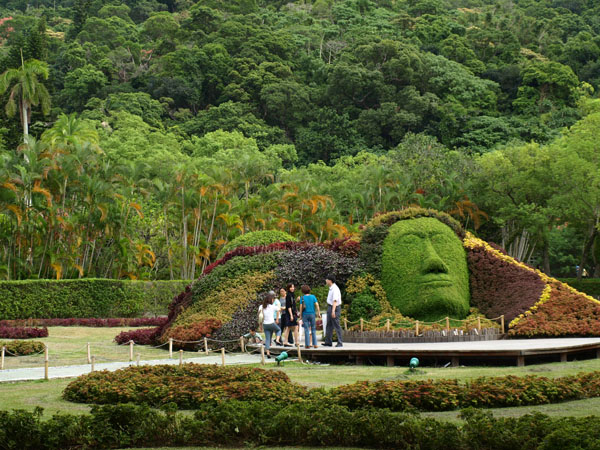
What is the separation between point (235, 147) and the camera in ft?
192

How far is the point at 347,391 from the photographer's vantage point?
942 centimetres

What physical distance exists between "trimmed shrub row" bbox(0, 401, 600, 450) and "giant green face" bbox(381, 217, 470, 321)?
10.5 meters

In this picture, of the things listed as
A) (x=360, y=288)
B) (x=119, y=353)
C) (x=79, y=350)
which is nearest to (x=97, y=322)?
(x=79, y=350)

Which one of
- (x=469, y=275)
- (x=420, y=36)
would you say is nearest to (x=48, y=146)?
(x=469, y=275)

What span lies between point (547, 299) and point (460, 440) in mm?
→ 11959

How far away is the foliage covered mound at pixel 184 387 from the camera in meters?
9.83

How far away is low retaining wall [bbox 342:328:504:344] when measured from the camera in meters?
16.9

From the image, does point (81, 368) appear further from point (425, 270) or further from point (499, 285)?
point (499, 285)

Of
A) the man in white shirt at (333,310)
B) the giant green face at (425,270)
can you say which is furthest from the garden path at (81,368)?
the giant green face at (425,270)

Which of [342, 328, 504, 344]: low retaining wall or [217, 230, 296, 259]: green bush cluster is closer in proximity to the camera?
[342, 328, 504, 344]: low retaining wall

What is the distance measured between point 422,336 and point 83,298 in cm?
1549

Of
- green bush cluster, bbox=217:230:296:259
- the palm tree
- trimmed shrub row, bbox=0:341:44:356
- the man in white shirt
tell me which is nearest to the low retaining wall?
the man in white shirt

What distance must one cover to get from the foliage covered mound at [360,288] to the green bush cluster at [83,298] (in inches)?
356

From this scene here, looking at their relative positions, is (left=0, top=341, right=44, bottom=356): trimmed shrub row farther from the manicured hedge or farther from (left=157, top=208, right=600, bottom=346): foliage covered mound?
the manicured hedge
